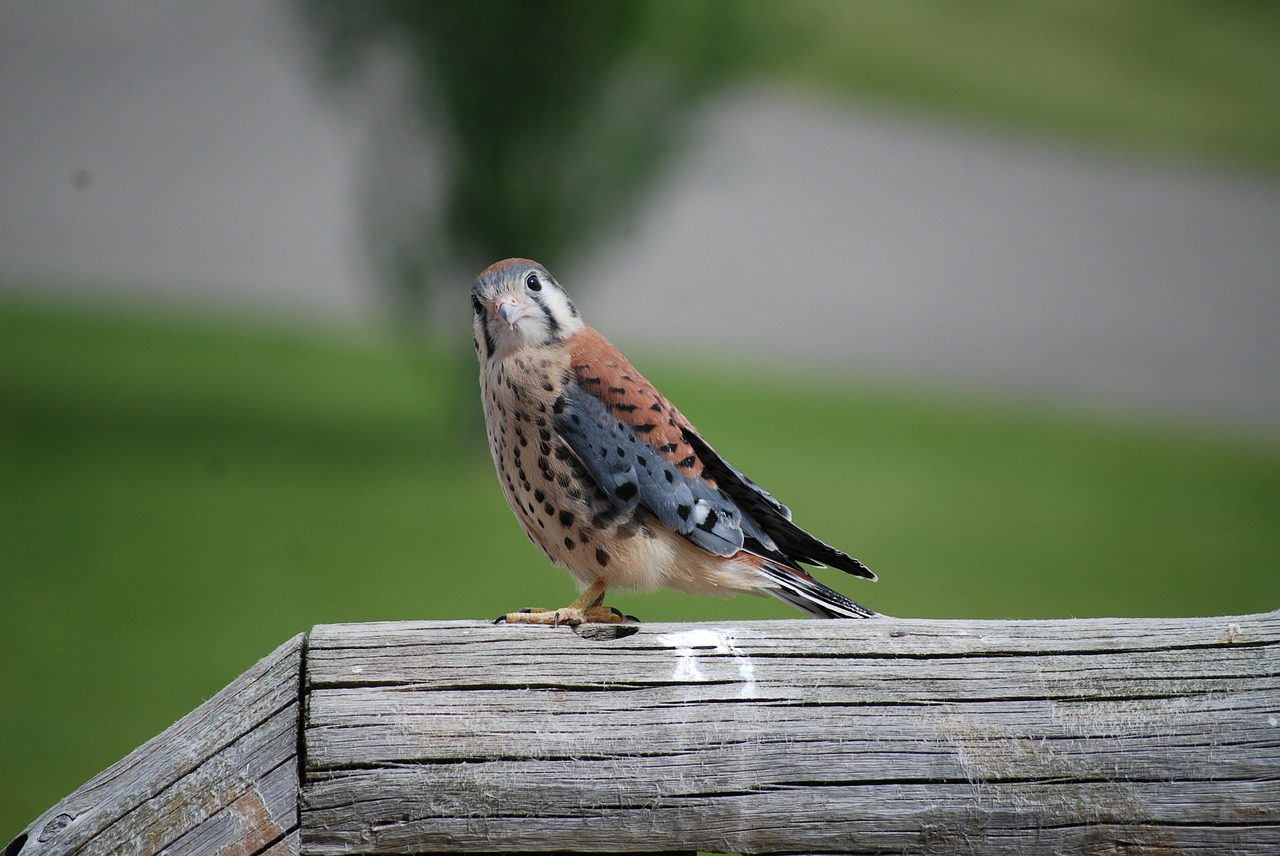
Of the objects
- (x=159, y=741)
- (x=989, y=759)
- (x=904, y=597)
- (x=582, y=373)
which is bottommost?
(x=989, y=759)

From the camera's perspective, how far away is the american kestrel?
5.93 ft

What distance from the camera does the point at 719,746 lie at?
1274 millimetres

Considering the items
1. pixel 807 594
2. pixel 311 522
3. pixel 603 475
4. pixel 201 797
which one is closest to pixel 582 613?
pixel 603 475

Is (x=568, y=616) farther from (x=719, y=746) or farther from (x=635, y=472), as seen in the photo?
(x=719, y=746)

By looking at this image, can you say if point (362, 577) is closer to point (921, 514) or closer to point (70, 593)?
point (70, 593)

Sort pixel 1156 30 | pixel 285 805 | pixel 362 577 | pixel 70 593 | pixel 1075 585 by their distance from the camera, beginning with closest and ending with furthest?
pixel 285 805 → pixel 70 593 → pixel 362 577 → pixel 1075 585 → pixel 1156 30

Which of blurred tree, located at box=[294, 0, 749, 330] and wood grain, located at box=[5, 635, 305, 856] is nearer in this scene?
wood grain, located at box=[5, 635, 305, 856]

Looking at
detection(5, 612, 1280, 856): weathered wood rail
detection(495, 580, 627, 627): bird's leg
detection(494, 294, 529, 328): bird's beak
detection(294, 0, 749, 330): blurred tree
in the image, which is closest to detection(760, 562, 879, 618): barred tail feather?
detection(495, 580, 627, 627): bird's leg

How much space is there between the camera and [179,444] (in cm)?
553

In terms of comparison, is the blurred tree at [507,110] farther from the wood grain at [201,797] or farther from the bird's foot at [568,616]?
the wood grain at [201,797]

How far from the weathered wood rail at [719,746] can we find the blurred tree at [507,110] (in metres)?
4.19

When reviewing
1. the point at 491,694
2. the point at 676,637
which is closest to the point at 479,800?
the point at 491,694

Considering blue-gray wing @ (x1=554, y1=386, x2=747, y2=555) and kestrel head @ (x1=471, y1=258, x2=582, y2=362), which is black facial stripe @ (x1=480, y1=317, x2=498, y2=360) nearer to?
kestrel head @ (x1=471, y1=258, x2=582, y2=362)

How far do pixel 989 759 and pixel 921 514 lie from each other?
4.65 metres
